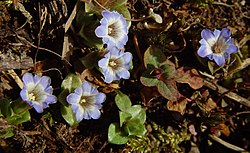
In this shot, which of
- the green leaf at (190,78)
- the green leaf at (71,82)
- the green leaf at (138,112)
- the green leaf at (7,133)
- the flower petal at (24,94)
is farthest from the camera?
the green leaf at (190,78)

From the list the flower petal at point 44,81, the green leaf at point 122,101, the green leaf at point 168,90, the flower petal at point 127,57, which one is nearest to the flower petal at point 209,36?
the green leaf at point 168,90

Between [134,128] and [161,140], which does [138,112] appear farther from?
[161,140]

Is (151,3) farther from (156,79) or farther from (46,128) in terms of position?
(46,128)

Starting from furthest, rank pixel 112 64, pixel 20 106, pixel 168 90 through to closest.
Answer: pixel 168 90 → pixel 112 64 → pixel 20 106

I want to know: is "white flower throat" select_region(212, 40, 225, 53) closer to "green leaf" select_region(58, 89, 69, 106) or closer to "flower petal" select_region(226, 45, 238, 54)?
"flower petal" select_region(226, 45, 238, 54)

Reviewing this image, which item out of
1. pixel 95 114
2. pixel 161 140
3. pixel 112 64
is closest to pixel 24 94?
pixel 95 114

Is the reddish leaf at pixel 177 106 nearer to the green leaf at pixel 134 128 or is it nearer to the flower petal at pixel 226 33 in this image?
the green leaf at pixel 134 128

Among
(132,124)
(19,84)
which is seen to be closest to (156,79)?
(132,124)
